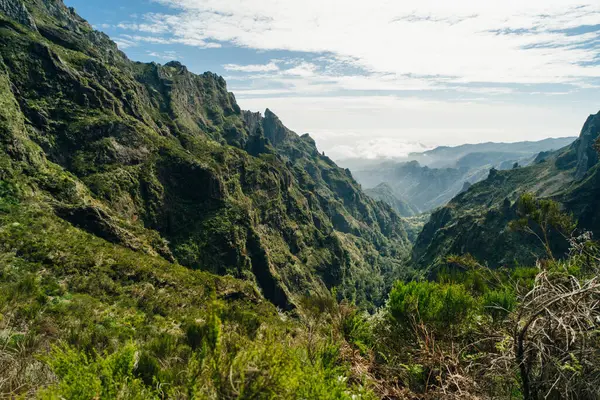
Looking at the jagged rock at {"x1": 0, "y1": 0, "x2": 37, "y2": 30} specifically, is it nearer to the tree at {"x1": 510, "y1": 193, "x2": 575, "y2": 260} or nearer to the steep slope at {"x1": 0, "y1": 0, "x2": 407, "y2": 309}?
the steep slope at {"x1": 0, "y1": 0, "x2": 407, "y2": 309}

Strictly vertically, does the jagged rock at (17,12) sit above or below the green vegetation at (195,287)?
above

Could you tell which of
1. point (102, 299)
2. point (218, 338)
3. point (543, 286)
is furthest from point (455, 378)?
point (102, 299)

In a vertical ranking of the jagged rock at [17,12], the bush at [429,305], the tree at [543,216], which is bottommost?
the bush at [429,305]

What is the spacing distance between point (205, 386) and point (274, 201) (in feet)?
578

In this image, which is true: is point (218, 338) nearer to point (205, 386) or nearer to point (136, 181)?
point (205, 386)

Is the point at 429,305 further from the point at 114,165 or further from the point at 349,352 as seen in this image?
the point at 114,165

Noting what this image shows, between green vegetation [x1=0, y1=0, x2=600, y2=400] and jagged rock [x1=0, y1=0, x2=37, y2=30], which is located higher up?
jagged rock [x1=0, y1=0, x2=37, y2=30]

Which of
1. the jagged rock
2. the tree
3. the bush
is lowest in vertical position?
the bush

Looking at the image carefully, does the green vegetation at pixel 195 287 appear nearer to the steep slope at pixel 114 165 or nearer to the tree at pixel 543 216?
the tree at pixel 543 216

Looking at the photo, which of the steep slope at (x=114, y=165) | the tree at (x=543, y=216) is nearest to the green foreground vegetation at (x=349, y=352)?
the tree at (x=543, y=216)

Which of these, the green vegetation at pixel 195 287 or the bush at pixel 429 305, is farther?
the bush at pixel 429 305

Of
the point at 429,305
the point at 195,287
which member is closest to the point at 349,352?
the point at 429,305

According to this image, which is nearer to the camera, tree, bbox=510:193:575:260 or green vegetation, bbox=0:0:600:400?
green vegetation, bbox=0:0:600:400

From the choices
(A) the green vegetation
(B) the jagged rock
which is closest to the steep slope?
(B) the jagged rock
